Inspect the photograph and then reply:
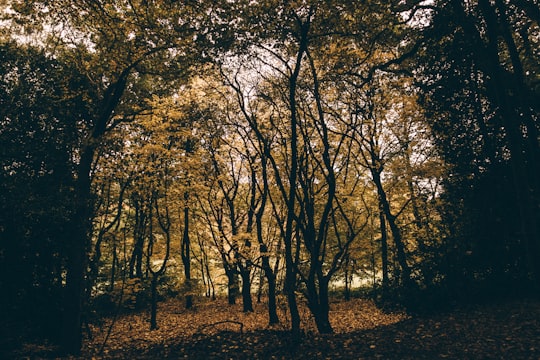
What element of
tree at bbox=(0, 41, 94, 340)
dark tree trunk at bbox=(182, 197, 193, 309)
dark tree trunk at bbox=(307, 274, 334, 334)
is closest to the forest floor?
dark tree trunk at bbox=(307, 274, 334, 334)

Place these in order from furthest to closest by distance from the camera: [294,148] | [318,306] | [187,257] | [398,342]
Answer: [187,257], [318,306], [294,148], [398,342]

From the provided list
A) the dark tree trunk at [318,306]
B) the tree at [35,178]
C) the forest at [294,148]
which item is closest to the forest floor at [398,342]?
the forest at [294,148]

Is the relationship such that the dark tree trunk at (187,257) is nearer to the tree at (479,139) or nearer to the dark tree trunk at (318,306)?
the dark tree trunk at (318,306)

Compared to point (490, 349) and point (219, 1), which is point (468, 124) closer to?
point (490, 349)

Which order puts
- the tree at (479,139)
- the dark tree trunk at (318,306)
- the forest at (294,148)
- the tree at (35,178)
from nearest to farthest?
1. the forest at (294,148)
2. the tree at (35,178)
3. the tree at (479,139)
4. the dark tree trunk at (318,306)

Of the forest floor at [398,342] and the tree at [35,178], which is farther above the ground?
the tree at [35,178]

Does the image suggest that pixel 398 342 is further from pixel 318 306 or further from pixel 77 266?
pixel 77 266

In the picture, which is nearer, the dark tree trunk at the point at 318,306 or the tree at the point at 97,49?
the tree at the point at 97,49

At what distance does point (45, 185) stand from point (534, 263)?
1466cm

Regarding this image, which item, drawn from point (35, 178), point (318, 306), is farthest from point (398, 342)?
point (35, 178)

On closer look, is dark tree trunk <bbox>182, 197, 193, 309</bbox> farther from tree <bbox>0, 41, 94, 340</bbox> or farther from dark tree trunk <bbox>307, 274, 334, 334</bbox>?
dark tree trunk <bbox>307, 274, 334, 334</bbox>

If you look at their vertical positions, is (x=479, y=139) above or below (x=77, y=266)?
above

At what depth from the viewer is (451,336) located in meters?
8.77

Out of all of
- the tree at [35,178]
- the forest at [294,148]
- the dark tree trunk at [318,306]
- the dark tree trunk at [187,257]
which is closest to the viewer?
the forest at [294,148]
